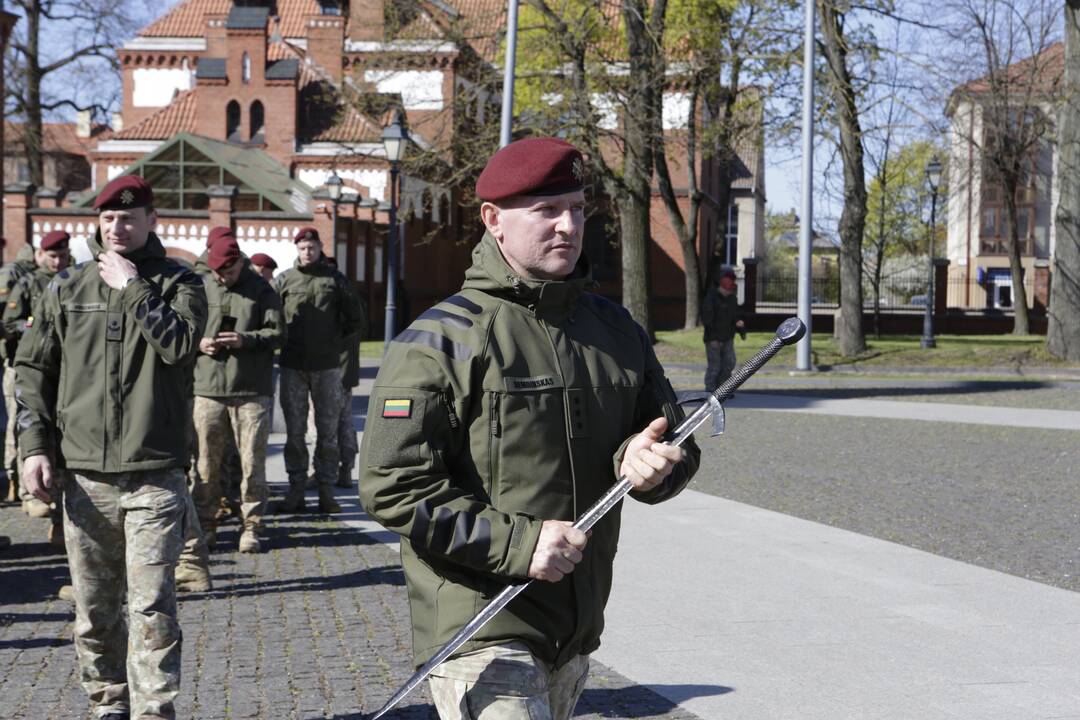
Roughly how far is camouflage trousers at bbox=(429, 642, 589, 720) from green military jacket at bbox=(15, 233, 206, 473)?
8.24ft

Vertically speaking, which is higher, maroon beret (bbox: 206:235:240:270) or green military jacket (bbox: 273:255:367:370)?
maroon beret (bbox: 206:235:240:270)

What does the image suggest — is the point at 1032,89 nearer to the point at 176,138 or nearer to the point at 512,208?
the point at 176,138

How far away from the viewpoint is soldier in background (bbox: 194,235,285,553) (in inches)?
356

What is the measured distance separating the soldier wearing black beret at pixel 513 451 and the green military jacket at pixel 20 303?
816cm

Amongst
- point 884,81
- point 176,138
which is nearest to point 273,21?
point 176,138

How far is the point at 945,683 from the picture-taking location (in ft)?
18.3

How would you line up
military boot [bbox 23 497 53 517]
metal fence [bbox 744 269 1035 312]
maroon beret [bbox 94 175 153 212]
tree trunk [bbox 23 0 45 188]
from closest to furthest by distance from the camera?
maroon beret [bbox 94 175 153 212], military boot [bbox 23 497 53 517], tree trunk [bbox 23 0 45 188], metal fence [bbox 744 269 1035 312]

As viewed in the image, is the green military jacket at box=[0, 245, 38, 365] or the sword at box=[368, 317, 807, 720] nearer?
the sword at box=[368, 317, 807, 720]

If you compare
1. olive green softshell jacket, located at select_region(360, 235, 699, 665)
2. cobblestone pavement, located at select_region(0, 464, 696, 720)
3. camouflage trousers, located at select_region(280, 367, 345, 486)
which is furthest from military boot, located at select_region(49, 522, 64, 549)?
olive green softshell jacket, located at select_region(360, 235, 699, 665)

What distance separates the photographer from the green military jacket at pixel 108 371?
198 inches

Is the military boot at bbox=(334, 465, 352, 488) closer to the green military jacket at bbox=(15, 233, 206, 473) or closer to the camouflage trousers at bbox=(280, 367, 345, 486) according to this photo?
the camouflage trousers at bbox=(280, 367, 345, 486)

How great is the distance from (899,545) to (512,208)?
6661 millimetres

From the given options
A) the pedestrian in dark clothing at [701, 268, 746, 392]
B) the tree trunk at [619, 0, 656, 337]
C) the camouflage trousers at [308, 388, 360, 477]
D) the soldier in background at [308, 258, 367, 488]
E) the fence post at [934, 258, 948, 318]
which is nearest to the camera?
the soldier in background at [308, 258, 367, 488]

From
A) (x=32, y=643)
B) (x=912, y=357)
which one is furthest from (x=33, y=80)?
(x=32, y=643)
